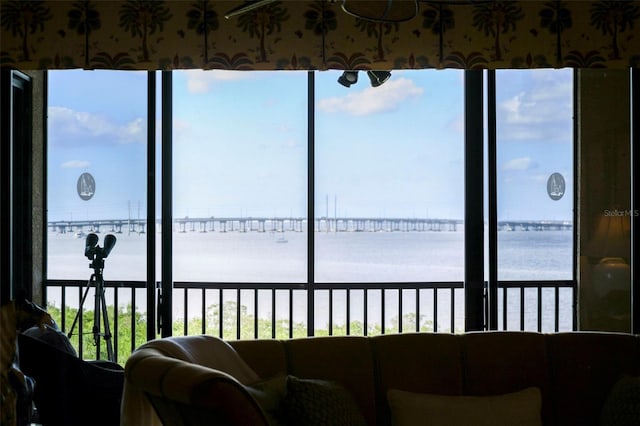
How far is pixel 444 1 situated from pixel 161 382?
57.7 inches

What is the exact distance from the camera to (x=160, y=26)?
12.7 feet

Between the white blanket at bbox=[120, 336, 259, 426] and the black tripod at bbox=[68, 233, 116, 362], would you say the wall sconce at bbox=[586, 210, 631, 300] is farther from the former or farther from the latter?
the black tripod at bbox=[68, 233, 116, 362]

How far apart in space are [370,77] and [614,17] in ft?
4.98

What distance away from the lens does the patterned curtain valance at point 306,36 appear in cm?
384

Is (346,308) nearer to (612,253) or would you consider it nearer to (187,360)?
(612,253)

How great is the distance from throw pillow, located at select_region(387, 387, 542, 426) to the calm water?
1537 mm

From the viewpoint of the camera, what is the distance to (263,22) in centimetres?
389

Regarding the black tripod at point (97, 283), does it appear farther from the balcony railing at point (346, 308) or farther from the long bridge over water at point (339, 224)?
the long bridge over water at point (339, 224)

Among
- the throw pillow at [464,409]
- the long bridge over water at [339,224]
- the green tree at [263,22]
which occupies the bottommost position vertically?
the throw pillow at [464,409]

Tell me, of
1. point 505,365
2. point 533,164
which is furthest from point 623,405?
point 533,164

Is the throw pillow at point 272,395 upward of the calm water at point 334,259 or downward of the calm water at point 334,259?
downward

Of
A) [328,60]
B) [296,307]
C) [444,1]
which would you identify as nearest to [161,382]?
[444,1]

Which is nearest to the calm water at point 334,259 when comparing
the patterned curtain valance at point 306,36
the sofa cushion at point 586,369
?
the patterned curtain valance at point 306,36

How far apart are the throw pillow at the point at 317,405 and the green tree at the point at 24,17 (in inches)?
105
